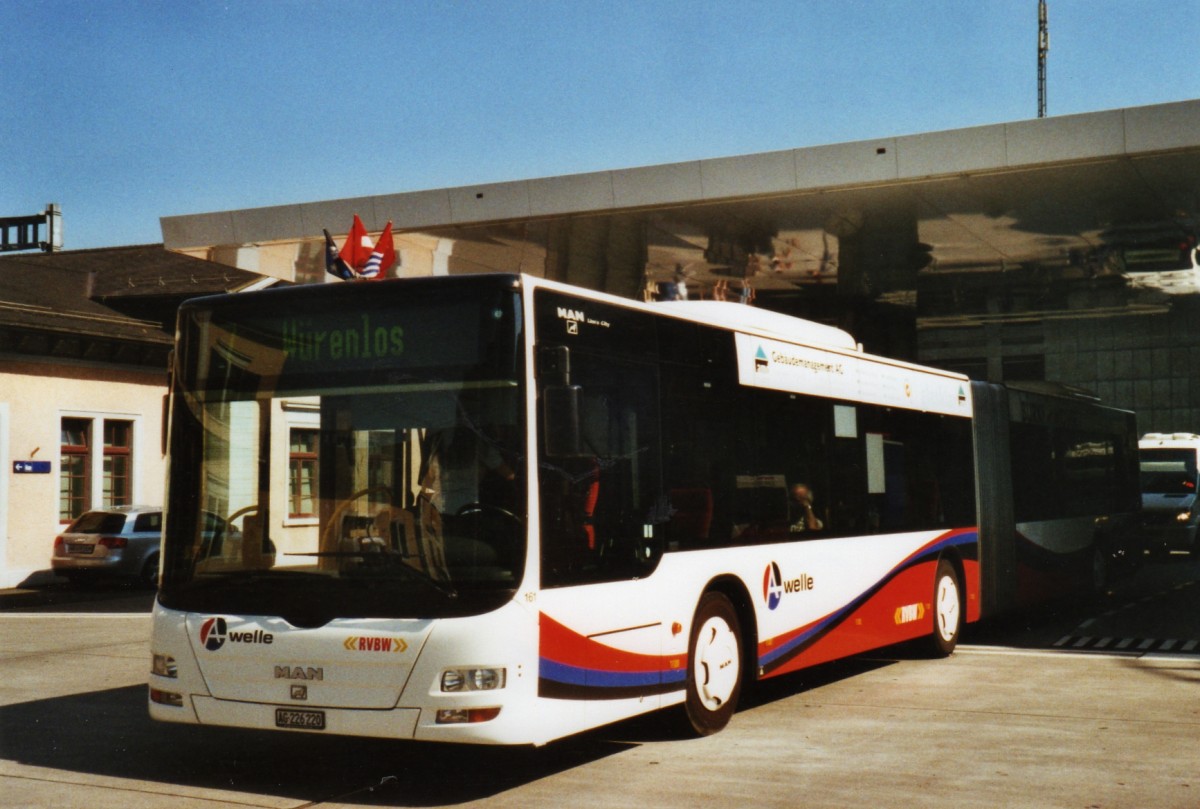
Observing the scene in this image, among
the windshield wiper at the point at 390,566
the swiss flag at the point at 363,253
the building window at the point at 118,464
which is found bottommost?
the windshield wiper at the point at 390,566

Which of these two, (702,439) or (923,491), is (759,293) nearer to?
(923,491)

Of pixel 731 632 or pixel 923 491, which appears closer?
pixel 731 632

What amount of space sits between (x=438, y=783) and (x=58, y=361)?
23.6m

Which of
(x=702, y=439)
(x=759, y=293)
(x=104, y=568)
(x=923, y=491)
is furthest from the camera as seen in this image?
(x=104, y=568)

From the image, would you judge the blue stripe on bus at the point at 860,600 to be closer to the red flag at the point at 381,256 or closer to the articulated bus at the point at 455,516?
the articulated bus at the point at 455,516

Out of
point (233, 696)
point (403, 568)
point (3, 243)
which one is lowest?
point (233, 696)

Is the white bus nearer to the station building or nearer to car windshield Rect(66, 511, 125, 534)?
car windshield Rect(66, 511, 125, 534)

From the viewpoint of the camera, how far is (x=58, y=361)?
1156 inches

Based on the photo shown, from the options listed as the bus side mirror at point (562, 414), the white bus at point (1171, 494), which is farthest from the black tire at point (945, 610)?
the white bus at point (1171, 494)

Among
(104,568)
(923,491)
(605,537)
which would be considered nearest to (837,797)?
(605,537)

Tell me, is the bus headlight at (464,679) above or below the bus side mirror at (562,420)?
below

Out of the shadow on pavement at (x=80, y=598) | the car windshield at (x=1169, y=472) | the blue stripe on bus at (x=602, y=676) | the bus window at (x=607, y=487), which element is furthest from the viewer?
the car windshield at (x=1169, y=472)

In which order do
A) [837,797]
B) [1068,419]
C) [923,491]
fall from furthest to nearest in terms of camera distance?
[1068,419], [923,491], [837,797]

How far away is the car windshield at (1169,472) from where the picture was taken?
3416 centimetres
